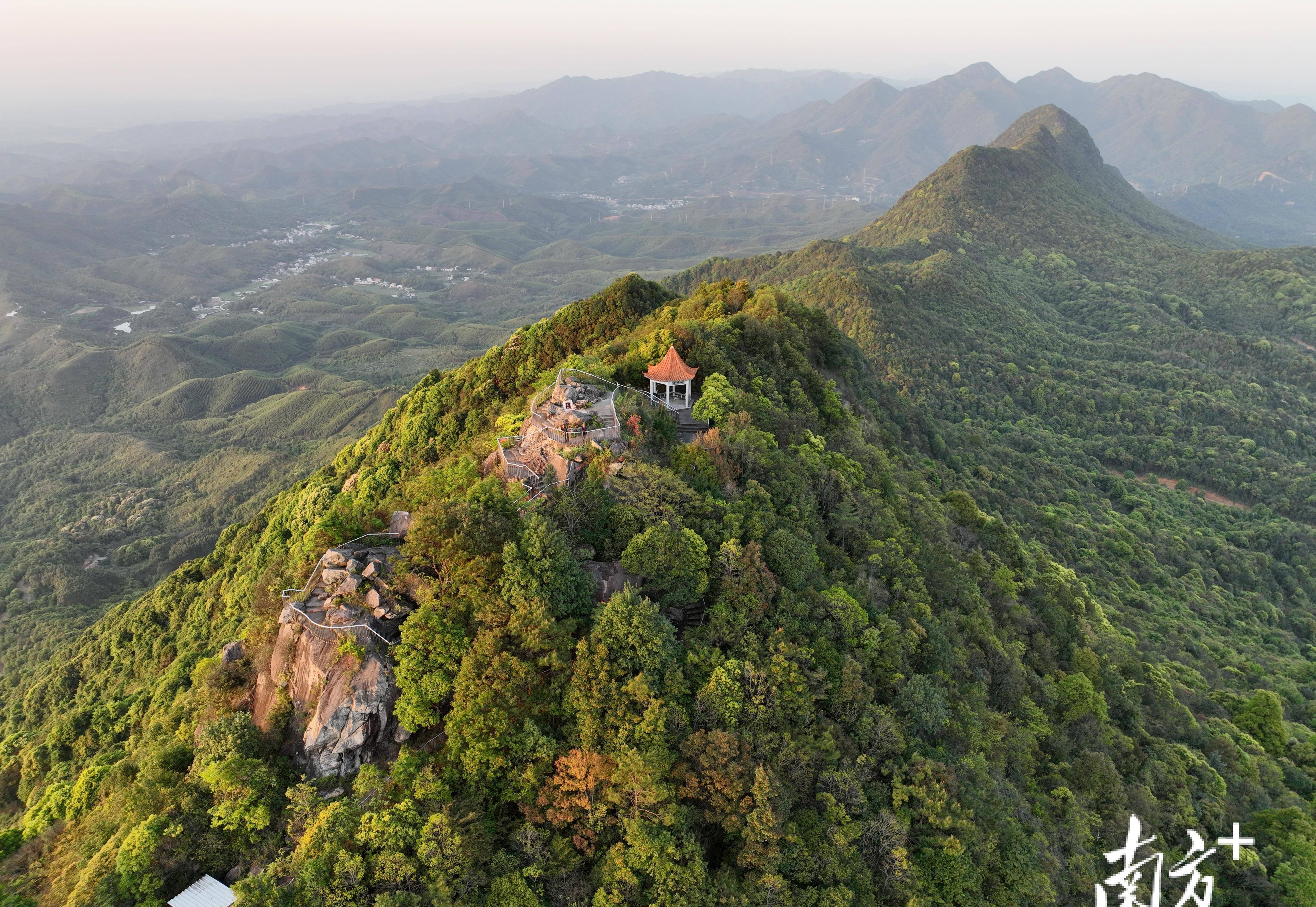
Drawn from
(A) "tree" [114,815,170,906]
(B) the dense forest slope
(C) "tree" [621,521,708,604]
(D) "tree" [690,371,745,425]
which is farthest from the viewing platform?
(A) "tree" [114,815,170,906]

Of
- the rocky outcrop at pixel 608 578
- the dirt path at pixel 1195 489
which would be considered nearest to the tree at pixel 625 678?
the rocky outcrop at pixel 608 578

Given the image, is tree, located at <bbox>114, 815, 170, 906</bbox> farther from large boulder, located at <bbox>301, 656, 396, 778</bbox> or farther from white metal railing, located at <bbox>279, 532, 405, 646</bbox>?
white metal railing, located at <bbox>279, 532, 405, 646</bbox>

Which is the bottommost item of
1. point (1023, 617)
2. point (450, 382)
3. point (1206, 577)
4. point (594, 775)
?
point (1206, 577)

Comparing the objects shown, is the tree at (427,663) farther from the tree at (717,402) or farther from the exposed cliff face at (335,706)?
the tree at (717,402)

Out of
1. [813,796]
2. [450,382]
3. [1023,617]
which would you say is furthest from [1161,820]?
[450,382]

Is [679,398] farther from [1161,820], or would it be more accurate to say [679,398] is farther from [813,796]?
[1161,820]
